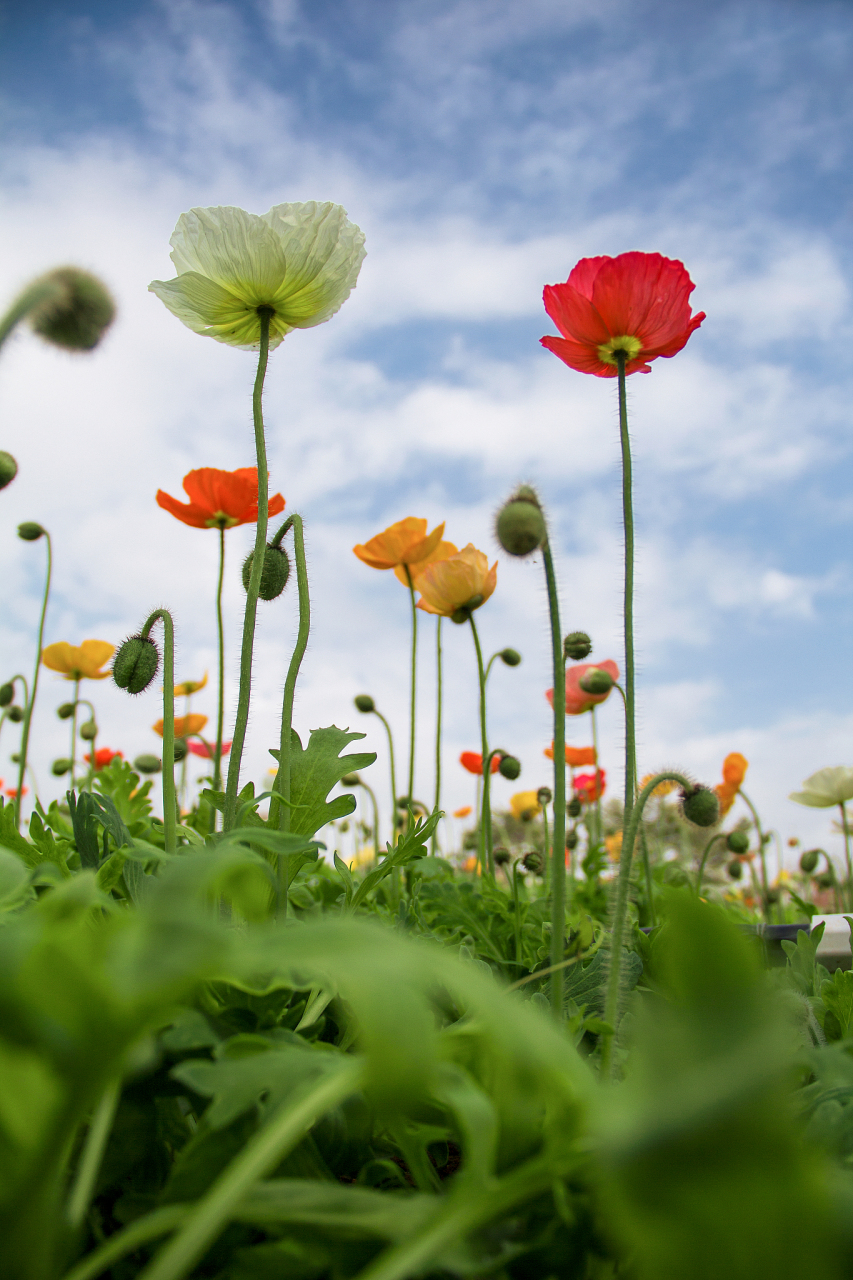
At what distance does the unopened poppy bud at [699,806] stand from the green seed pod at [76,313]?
4.30 ft

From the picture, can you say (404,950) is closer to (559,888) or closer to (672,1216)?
(672,1216)

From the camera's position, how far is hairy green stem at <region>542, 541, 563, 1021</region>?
→ 2.85ft

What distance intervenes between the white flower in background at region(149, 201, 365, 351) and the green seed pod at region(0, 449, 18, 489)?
0.41m

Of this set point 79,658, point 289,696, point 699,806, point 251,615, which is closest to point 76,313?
point 251,615

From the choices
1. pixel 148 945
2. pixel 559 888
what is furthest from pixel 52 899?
pixel 559 888

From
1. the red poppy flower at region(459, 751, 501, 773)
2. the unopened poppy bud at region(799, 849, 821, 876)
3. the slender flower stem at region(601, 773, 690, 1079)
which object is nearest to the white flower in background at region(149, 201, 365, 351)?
the slender flower stem at region(601, 773, 690, 1079)

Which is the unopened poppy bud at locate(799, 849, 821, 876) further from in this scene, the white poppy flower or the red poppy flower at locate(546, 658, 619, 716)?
the red poppy flower at locate(546, 658, 619, 716)

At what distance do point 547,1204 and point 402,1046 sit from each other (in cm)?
31

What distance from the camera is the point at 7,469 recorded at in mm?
1504

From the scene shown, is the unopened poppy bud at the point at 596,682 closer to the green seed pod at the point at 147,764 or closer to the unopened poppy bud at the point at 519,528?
the unopened poppy bud at the point at 519,528

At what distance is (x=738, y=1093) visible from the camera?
324mm

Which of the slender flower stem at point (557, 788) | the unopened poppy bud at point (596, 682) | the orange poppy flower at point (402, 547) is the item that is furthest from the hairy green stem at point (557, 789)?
the orange poppy flower at point (402, 547)

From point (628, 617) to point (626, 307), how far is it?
556 mm

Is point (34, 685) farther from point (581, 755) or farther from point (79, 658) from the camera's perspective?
point (581, 755)
